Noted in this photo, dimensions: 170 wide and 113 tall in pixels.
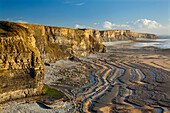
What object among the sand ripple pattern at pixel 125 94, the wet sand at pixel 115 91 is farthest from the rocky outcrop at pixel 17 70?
the sand ripple pattern at pixel 125 94

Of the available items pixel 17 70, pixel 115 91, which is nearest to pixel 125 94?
pixel 115 91

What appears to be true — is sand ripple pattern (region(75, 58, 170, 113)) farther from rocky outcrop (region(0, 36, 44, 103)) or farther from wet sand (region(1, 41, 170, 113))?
rocky outcrop (region(0, 36, 44, 103))

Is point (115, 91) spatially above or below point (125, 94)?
above

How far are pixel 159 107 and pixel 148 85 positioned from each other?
35.4 feet

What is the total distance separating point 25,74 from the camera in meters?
25.7

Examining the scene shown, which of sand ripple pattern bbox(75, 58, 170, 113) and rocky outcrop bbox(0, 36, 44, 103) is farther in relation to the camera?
sand ripple pattern bbox(75, 58, 170, 113)

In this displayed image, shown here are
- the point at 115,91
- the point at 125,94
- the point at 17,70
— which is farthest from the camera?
the point at 115,91

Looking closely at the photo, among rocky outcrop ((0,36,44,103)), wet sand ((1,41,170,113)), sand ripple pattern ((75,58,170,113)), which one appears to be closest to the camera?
rocky outcrop ((0,36,44,103))

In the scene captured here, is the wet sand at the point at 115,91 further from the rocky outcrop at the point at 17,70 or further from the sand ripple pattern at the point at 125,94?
the rocky outcrop at the point at 17,70

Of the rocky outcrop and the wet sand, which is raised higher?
the rocky outcrop

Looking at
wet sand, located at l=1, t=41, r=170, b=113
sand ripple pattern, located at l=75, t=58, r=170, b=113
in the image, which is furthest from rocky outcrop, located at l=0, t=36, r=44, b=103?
sand ripple pattern, located at l=75, t=58, r=170, b=113

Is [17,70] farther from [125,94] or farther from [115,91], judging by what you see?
[125,94]

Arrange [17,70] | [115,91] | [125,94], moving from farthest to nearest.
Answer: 1. [115,91]
2. [125,94]
3. [17,70]

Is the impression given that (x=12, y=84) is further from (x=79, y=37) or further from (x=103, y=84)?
(x=79, y=37)
